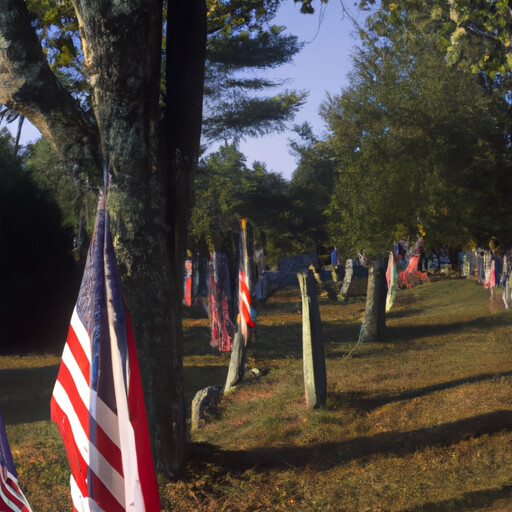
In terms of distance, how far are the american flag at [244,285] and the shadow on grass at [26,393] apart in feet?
10.8

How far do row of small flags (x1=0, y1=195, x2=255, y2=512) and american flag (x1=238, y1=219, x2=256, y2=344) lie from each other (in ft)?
21.9

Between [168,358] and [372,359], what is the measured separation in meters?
8.28

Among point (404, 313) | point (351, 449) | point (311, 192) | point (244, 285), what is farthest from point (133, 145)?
point (311, 192)

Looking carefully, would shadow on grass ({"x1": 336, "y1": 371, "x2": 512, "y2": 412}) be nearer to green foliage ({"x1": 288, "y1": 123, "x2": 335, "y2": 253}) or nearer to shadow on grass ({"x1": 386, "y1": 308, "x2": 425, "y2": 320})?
shadow on grass ({"x1": 386, "y1": 308, "x2": 425, "y2": 320})

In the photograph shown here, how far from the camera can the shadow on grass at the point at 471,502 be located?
5.89 metres

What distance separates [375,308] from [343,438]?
31.0ft

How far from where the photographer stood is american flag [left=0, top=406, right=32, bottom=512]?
432 cm

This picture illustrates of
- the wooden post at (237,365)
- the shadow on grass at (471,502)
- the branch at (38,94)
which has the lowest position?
the shadow on grass at (471,502)

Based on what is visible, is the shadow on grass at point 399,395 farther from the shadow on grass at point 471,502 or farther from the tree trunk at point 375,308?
the tree trunk at point 375,308

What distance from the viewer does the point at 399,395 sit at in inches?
382

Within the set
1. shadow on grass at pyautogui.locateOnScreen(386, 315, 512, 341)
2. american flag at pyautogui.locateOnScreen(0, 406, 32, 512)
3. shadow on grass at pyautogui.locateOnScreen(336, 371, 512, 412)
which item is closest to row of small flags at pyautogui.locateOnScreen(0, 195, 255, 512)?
american flag at pyautogui.locateOnScreen(0, 406, 32, 512)

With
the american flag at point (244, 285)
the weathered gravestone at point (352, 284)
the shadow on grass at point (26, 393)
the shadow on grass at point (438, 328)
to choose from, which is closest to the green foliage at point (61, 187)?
the american flag at point (244, 285)

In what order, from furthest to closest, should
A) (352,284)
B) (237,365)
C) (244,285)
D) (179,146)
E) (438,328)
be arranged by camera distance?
(352,284)
(438,328)
(237,365)
(244,285)
(179,146)

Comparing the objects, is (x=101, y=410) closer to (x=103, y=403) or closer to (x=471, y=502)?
(x=103, y=403)
